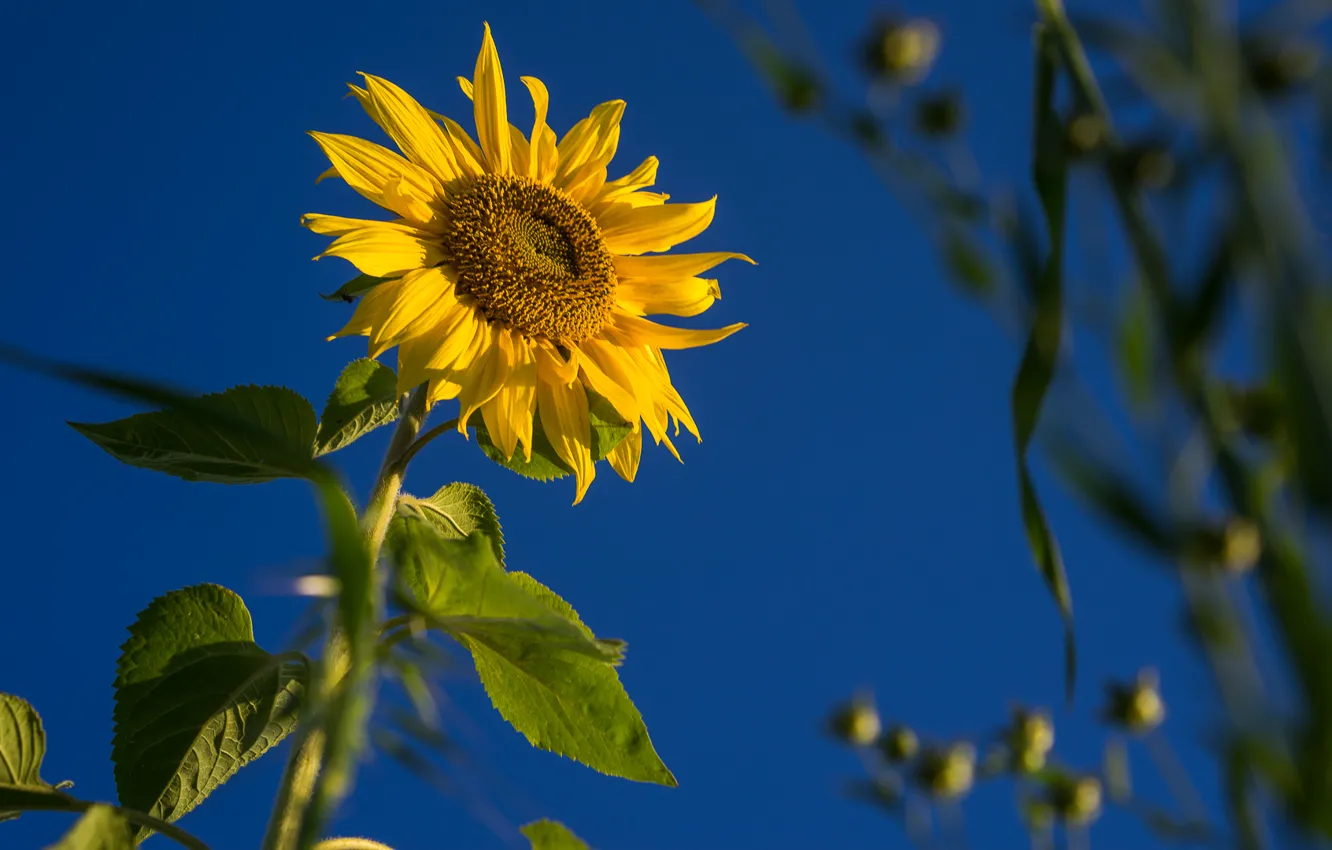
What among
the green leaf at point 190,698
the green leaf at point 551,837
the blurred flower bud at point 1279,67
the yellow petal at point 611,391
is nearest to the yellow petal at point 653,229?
the yellow petal at point 611,391

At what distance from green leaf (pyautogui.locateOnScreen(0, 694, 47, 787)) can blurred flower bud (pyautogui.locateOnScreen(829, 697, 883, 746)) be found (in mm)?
785

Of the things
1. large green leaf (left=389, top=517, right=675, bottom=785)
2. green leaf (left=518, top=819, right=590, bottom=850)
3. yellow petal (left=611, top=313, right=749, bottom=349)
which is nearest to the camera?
green leaf (left=518, top=819, right=590, bottom=850)

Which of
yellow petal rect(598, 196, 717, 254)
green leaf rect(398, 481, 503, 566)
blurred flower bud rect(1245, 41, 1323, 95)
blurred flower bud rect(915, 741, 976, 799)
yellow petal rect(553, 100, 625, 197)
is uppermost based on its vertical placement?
yellow petal rect(553, 100, 625, 197)

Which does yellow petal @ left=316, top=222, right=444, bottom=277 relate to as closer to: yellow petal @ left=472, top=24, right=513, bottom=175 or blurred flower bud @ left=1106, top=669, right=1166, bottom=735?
yellow petal @ left=472, top=24, right=513, bottom=175

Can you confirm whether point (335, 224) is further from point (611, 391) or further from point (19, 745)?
point (19, 745)

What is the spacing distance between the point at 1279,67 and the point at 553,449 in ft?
3.49

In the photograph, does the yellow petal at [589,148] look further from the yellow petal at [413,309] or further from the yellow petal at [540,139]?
the yellow petal at [413,309]

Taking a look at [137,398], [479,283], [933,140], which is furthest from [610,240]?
[137,398]

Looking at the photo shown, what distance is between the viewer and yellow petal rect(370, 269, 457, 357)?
1.31 metres

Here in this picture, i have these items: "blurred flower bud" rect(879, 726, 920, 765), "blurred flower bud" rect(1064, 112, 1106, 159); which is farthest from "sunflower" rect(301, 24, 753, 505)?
"blurred flower bud" rect(1064, 112, 1106, 159)

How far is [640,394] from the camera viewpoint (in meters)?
1.47

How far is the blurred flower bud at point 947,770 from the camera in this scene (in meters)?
0.73

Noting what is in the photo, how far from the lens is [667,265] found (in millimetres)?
1574

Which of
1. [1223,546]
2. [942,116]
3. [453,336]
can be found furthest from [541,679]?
[1223,546]
